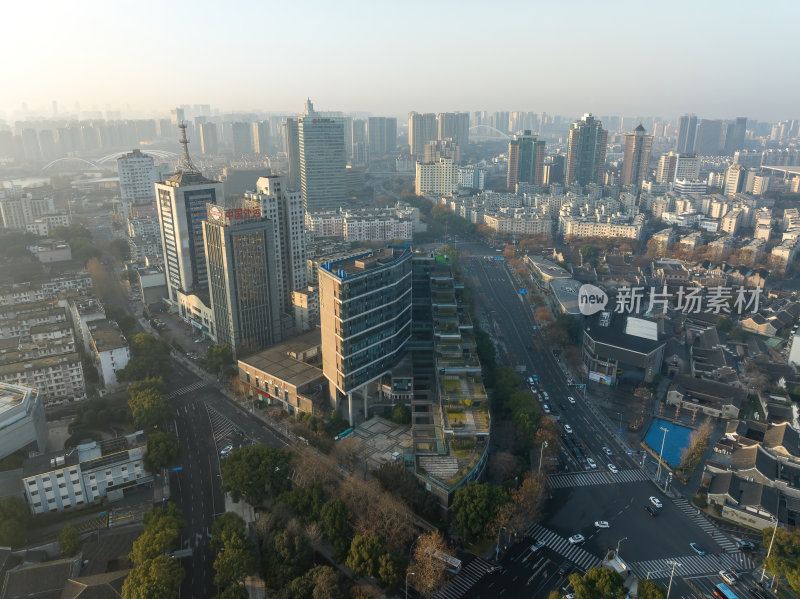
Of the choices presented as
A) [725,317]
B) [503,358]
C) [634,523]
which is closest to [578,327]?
[503,358]

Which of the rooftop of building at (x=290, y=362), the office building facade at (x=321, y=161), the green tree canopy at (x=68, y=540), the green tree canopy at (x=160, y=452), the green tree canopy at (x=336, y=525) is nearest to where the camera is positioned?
the green tree canopy at (x=336, y=525)

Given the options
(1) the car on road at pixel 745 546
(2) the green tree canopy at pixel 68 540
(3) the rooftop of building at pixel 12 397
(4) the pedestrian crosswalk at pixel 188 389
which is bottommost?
(1) the car on road at pixel 745 546

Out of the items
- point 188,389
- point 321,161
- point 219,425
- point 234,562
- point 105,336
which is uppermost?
point 321,161

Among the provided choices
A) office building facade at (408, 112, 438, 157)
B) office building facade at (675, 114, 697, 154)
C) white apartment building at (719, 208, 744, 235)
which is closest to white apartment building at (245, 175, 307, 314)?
white apartment building at (719, 208, 744, 235)

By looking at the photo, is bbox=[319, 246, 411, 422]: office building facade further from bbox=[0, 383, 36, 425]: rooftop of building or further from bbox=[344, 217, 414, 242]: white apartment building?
bbox=[344, 217, 414, 242]: white apartment building

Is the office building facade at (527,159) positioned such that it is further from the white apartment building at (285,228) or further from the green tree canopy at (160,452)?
the green tree canopy at (160,452)

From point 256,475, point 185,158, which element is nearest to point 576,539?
point 256,475

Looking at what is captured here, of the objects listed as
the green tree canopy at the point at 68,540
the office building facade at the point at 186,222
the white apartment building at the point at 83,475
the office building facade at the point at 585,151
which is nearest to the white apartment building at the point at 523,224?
the office building facade at the point at 585,151

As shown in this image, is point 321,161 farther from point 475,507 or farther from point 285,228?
point 475,507
